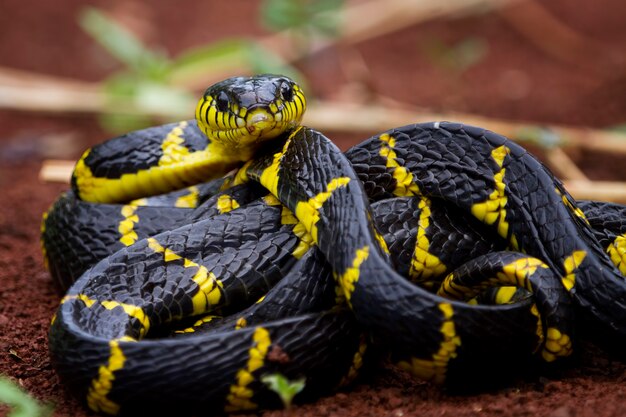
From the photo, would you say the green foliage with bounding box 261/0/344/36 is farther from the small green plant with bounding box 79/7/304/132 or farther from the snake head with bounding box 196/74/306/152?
the snake head with bounding box 196/74/306/152

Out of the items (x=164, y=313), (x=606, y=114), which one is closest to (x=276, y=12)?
(x=606, y=114)

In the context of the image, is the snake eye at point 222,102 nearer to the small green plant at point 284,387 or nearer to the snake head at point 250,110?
the snake head at point 250,110

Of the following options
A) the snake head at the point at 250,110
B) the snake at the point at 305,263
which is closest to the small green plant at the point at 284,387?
the snake at the point at 305,263

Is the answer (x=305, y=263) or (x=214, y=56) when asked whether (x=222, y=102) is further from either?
(x=214, y=56)

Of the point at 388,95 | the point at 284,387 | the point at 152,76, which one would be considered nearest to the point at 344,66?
the point at 388,95

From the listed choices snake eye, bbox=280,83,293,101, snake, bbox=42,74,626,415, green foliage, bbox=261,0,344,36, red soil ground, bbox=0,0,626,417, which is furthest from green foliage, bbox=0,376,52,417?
green foliage, bbox=261,0,344,36

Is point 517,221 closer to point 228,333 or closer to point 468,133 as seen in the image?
point 468,133
